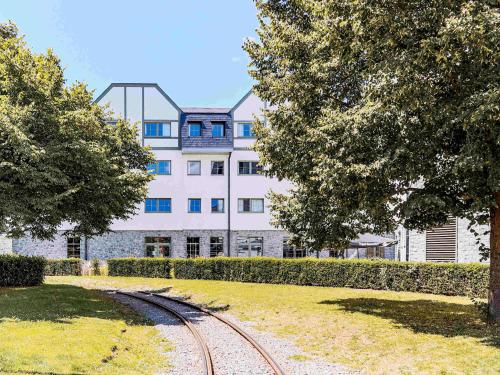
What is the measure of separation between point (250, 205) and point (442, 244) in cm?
1699

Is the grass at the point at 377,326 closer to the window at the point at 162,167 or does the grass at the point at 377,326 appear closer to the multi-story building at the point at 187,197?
the multi-story building at the point at 187,197

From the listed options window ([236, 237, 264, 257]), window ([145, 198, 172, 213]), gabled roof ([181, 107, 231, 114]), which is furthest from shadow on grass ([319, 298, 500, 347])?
gabled roof ([181, 107, 231, 114])

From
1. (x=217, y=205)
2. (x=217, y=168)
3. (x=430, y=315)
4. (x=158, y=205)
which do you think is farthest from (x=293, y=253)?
(x=430, y=315)

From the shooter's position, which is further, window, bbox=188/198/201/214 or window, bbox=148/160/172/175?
window, bbox=148/160/172/175

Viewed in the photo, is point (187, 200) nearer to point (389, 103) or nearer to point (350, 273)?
point (350, 273)

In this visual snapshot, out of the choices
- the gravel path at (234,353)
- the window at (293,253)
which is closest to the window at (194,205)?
the window at (293,253)

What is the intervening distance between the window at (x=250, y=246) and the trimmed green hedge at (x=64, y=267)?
12927mm

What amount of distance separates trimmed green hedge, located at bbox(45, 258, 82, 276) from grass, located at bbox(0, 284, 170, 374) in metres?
17.7

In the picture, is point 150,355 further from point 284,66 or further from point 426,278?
point 426,278

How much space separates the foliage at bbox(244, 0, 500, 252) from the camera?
1039 cm

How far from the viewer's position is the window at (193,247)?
3912 centimetres

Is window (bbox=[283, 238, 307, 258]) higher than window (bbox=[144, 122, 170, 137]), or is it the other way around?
window (bbox=[144, 122, 170, 137])

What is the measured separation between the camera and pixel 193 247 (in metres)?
39.2

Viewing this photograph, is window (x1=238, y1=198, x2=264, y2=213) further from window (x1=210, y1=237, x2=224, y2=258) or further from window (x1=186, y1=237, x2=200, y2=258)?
window (x1=186, y1=237, x2=200, y2=258)
